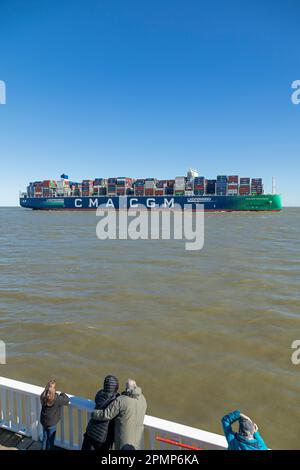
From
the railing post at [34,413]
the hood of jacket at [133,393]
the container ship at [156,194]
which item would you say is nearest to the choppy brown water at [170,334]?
the railing post at [34,413]

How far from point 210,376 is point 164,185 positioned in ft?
255

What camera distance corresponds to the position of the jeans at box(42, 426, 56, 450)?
142 inches

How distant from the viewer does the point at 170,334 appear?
8.58 m

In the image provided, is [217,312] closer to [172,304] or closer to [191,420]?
[172,304]

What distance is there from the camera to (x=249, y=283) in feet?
45.6

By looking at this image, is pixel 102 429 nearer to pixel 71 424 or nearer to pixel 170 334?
pixel 71 424

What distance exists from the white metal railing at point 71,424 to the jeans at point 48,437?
0.12 meters

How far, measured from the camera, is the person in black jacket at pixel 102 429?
10.5ft

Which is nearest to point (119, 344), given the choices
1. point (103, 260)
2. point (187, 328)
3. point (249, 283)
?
point (187, 328)

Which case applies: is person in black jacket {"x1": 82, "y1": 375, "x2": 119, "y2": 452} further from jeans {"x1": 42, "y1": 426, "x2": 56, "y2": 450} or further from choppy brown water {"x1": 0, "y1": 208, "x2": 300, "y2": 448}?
choppy brown water {"x1": 0, "y1": 208, "x2": 300, "y2": 448}

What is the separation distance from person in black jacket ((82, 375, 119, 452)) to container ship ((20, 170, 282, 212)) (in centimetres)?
7523

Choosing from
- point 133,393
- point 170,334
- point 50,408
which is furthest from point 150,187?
point 133,393

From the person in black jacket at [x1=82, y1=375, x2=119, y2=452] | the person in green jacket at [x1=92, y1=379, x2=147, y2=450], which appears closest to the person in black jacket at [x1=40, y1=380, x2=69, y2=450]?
the person in black jacket at [x1=82, y1=375, x2=119, y2=452]

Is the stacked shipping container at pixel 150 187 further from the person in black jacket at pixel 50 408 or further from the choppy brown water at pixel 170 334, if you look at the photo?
the person in black jacket at pixel 50 408
